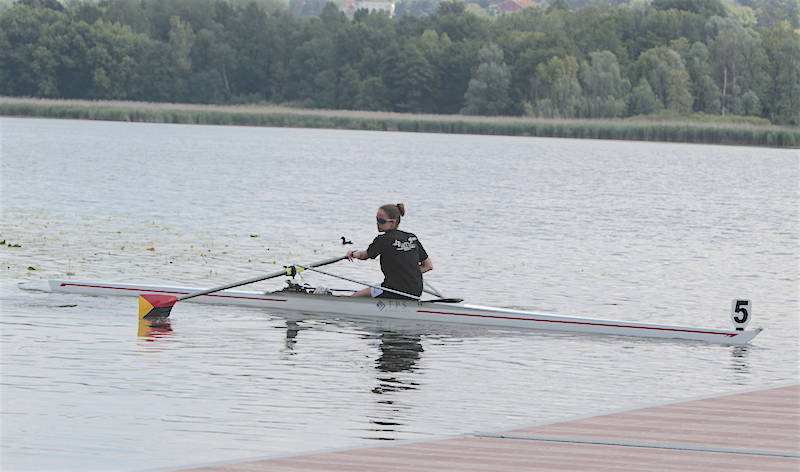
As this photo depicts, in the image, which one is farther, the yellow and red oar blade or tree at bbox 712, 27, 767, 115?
tree at bbox 712, 27, 767, 115

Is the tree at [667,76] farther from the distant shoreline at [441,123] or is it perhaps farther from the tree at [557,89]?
the distant shoreline at [441,123]

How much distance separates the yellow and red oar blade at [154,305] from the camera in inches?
633

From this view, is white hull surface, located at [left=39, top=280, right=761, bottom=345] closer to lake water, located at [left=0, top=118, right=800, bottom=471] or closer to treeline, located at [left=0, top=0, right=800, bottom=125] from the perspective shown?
lake water, located at [left=0, top=118, right=800, bottom=471]

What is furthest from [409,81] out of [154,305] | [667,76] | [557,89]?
[154,305]

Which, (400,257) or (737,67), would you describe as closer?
(400,257)

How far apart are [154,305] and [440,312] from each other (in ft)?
10.7

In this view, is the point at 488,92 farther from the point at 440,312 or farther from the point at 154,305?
the point at 154,305

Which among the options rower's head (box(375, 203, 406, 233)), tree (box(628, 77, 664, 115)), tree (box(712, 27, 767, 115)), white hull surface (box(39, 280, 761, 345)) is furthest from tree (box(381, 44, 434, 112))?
rower's head (box(375, 203, 406, 233))

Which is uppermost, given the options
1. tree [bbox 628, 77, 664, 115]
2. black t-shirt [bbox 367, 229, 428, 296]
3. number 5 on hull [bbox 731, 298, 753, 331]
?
tree [bbox 628, 77, 664, 115]

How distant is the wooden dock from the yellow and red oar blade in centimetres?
692

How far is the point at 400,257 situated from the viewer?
15.9 meters

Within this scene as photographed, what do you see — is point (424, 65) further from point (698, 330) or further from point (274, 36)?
point (698, 330)

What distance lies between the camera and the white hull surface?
51.6 ft

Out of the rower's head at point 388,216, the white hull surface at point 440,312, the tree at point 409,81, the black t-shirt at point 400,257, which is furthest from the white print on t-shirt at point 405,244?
the tree at point 409,81
